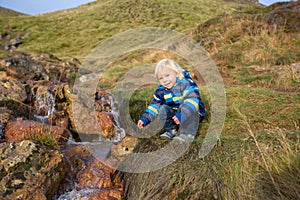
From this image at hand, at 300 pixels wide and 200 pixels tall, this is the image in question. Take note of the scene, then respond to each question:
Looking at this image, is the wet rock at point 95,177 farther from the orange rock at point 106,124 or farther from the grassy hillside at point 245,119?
the orange rock at point 106,124

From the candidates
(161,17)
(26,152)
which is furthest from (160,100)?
(161,17)

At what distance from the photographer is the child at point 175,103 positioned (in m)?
3.48

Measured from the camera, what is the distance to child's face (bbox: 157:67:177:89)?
3740mm

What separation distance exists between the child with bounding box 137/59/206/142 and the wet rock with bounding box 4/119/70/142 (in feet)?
5.51

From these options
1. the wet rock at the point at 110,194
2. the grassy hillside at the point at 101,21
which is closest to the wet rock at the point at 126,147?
the wet rock at the point at 110,194

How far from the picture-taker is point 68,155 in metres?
3.95

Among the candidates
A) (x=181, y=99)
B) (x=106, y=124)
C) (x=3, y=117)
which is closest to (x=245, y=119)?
(x=181, y=99)

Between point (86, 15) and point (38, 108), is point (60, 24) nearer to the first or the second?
point (86, 15)

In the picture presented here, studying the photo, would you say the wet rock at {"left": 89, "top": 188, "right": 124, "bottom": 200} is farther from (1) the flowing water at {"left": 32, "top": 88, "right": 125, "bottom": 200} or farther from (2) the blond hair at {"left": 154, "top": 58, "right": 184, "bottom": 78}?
(2) the blond hair at {"left": 154, "top": 58, "right": 184, "bottom": 78}

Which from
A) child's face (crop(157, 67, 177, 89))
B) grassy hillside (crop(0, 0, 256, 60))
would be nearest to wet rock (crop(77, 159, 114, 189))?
child's face (crop(157, 67, 177, 89))

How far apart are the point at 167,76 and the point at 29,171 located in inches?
85.0

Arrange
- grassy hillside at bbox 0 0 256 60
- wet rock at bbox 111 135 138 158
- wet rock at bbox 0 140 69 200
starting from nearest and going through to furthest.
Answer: wet rock at bbox 0 140 69 200, wet rock at bbox 111 135 138 158, grassy hillside at bbox 0 0 256 60

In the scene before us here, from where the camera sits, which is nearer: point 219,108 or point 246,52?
point 219,108

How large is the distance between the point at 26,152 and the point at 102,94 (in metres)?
4.77
